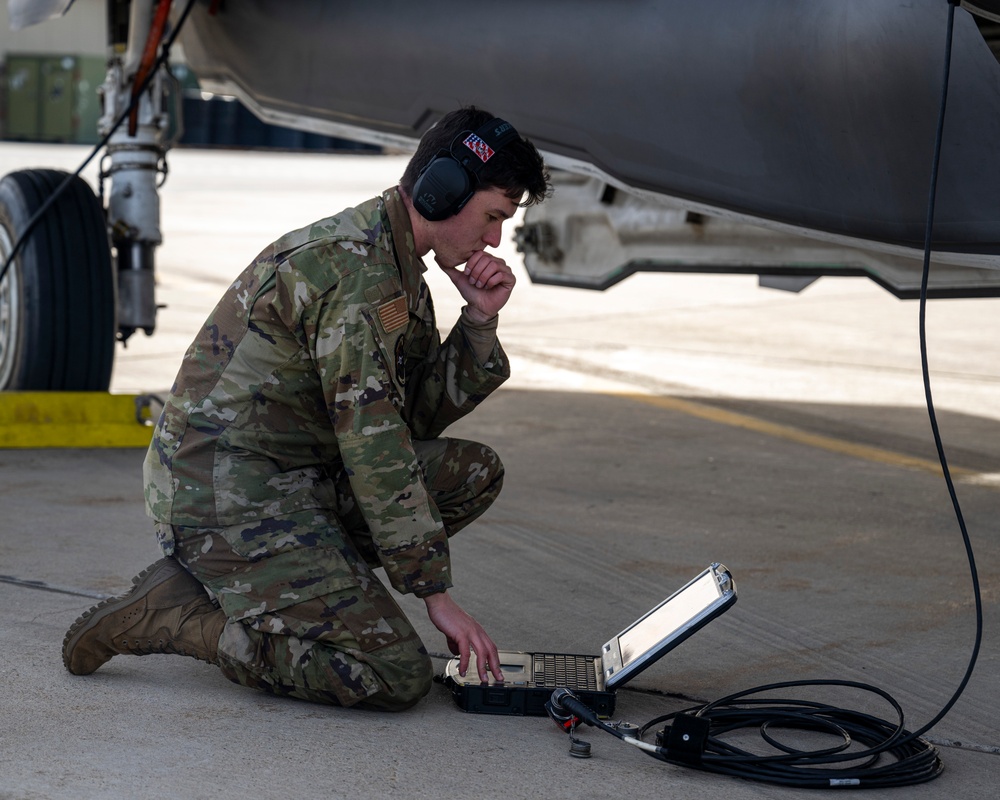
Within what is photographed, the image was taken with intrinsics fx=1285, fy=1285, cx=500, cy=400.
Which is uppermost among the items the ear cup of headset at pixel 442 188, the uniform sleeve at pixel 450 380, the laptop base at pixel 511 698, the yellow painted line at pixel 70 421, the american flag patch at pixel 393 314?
the ear cup of headset at pixel 442 188

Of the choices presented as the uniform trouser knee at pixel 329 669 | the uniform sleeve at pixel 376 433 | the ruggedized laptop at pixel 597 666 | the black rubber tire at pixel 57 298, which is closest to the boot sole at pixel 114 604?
the uniform trouser knee at pixel 329 669

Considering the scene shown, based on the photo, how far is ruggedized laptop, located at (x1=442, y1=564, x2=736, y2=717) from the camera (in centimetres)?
221

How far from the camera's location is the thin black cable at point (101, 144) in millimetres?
4340

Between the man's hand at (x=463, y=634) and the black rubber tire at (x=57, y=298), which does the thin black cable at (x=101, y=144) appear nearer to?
the black rubber tire at (x=57, y=298)

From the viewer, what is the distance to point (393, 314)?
7.16ft

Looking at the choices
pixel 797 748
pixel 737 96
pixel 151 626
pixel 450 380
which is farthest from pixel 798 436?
pixel 151 626

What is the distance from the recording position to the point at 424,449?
2.59 m

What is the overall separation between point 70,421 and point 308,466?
7.37 feet

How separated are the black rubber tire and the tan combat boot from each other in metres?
2.24

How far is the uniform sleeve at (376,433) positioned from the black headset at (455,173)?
0.52ft

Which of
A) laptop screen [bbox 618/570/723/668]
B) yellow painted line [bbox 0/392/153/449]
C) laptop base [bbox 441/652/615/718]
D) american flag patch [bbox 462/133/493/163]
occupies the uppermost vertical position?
american flag patch [bbox 462/133/493/163]

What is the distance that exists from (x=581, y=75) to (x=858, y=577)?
1507mm

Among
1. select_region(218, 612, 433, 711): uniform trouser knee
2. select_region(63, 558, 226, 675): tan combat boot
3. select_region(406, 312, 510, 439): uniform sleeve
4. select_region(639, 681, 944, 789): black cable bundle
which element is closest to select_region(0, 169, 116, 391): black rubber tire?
select_region(406, 312, 510, 439): uniform sleeve

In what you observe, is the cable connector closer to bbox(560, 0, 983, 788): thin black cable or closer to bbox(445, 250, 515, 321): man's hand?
bbox(560, 0, 983, 788): thin black cable
